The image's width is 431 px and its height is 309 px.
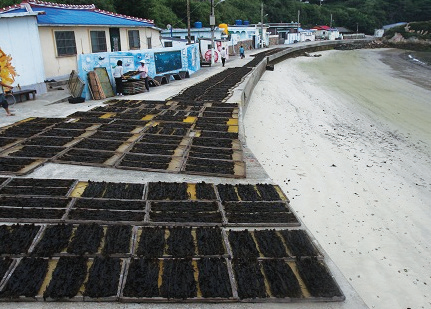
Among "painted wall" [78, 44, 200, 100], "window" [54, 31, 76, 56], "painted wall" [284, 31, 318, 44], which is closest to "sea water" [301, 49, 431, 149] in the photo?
"painted wall" [78, 44, 200, 100]

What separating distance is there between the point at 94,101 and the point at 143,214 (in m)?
12.6

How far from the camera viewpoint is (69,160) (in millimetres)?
9719

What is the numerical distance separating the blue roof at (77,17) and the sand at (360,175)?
11508 millimetres

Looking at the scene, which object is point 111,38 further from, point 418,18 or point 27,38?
point 418,18

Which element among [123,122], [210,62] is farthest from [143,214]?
[210,62]

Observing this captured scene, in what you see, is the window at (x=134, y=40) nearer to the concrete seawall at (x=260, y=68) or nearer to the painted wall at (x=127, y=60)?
the painted wall at (x=127, y=60)

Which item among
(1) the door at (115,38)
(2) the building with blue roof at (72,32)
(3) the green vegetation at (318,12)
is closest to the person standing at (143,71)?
(2) the building with blue roof at (72,32)

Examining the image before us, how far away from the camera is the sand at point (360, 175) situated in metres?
7.49

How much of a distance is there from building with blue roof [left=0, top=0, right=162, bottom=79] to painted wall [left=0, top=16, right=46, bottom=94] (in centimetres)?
57

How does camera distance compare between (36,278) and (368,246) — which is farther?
(368,246)

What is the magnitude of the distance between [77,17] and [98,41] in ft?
6.39

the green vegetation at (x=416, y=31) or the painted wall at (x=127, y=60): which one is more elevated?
the green vegetation at (x=416, y=31)

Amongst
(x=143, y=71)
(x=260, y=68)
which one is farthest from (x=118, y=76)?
(x=260, y=68)

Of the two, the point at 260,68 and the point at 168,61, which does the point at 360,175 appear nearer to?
the point at 168,61
